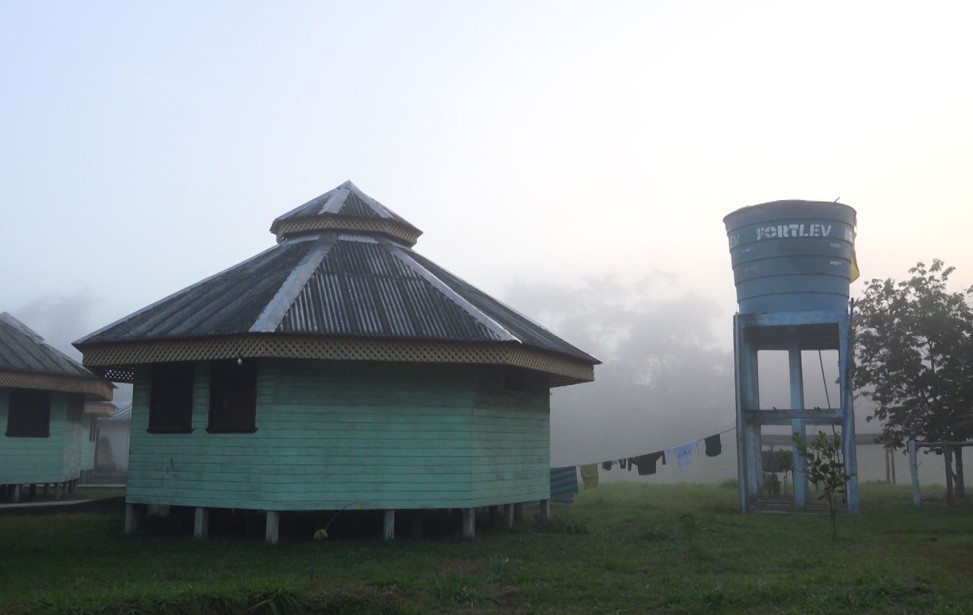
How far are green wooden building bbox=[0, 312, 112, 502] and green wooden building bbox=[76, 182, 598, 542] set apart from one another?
25.5ft

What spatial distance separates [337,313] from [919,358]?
20.1 m

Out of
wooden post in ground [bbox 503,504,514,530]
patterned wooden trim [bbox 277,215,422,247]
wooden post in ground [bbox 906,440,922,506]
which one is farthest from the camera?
wooden post in ground [bbox 906,440,922,506]

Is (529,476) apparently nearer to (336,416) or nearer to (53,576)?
(336,416)

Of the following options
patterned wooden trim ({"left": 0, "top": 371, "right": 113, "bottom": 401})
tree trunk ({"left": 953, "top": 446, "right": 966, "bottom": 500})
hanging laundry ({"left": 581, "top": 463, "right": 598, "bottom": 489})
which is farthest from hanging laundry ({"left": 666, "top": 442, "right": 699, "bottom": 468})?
patterned wooden trim ({"left": 0, "top": 371, "right": 113, "bottom": 401})

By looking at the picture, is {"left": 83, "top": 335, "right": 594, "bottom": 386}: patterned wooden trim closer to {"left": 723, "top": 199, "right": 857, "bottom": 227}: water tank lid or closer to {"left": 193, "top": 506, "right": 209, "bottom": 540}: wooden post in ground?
{"left": 193, "top": 506, "right": 209, "bottom": 540}: wooden post in ground

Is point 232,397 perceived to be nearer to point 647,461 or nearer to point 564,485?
point 564,485

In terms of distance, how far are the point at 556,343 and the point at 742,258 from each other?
7.63 meters

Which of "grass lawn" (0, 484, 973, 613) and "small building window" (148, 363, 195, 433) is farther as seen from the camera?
"small building window" (148, 363, 195, 433)

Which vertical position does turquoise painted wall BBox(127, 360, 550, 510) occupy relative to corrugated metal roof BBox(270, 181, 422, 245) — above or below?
below

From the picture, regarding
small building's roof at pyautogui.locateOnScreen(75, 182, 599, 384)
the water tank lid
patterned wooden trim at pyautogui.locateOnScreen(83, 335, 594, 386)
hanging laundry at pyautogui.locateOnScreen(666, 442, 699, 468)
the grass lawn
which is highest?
the water tank lid

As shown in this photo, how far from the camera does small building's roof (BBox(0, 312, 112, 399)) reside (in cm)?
2290

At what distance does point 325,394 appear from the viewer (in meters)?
15.5

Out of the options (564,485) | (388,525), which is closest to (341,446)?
(388,525)

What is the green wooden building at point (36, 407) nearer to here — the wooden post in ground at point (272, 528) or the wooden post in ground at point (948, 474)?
the wooden post in ground at point (272, 528)
